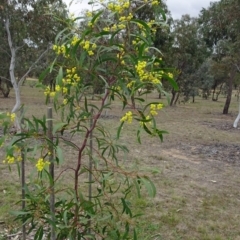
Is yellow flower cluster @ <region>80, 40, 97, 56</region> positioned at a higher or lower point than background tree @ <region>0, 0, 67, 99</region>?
lower

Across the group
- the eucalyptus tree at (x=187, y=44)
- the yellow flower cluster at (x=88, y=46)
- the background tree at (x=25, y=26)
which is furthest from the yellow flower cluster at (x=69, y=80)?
the eucalyptus tree at (x=187, y=44)

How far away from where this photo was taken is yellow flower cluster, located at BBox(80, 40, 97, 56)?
142 cm

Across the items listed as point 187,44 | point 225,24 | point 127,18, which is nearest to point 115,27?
point 127,18

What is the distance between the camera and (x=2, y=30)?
9.64 meters

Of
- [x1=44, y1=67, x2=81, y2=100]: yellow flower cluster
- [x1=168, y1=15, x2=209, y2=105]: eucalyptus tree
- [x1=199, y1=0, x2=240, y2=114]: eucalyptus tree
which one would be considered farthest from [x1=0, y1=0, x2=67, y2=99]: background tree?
[x1=168, y1=15, x2=209, y2=105]: eucalyptus tree

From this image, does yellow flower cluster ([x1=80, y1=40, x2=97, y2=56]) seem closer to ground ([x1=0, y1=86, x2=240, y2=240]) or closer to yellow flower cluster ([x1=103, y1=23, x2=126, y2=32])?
yellow flower cluster ([x1=103, y1=23, x2=126, y2=32])

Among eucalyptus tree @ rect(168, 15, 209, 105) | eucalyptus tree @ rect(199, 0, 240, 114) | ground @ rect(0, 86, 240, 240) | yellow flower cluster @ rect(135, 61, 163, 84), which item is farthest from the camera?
eucalyptus tree @ rect(168, 15, 209, 105)

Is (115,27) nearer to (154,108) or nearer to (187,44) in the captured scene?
(154,108)

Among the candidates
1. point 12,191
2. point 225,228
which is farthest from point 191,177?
point 12,191

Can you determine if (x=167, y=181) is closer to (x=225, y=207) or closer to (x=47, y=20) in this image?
(x=225, y=207)

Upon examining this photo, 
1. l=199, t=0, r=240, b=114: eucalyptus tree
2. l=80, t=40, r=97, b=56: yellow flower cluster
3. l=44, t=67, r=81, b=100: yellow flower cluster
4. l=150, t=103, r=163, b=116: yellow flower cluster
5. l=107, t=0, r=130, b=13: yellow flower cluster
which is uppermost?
l=199, t=0, r=240, b=114: eucalyptus tree

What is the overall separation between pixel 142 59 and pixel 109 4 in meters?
0.29

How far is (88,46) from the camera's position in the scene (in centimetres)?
143

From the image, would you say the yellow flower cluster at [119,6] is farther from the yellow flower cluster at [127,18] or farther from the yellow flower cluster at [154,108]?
the yellow flower cluster at [154,108]
